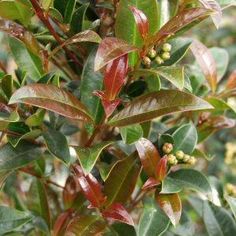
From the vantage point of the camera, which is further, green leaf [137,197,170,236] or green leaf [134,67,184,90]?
green leaf [137,197,170,236]

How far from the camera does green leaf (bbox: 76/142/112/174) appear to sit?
2.96 feet

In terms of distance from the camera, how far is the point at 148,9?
0.95m

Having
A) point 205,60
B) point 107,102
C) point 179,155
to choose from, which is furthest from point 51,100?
point 205,60

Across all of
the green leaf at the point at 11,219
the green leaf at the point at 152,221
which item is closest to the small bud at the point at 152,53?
the green leaf at the point at 152,221

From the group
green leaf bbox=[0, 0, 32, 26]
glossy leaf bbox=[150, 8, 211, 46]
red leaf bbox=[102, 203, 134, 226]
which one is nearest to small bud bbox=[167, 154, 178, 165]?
red leaf bbox=[102, 203, 134, 226]

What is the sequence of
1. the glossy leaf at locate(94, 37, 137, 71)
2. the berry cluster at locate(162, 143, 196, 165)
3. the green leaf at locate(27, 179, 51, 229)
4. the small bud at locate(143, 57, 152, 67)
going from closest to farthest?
the glossy leaf at locate(94, 37, 137, 71), the small bud at locate(143, 57, 152, 67), the berry cluster at locate(162, 143, 196, 165), the green leaf at locate(27, 179, 51, 229)

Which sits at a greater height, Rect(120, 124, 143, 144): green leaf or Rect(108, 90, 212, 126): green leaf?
Rect(108, 90, 212, 126): green leaf

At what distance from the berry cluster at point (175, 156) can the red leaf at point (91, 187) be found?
152 millimetres

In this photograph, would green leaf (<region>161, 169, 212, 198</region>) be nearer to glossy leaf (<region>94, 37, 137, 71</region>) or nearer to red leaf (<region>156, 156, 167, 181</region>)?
red leaf (<region>156, 156, 167, 181</region>)

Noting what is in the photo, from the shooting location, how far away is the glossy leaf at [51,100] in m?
0.84

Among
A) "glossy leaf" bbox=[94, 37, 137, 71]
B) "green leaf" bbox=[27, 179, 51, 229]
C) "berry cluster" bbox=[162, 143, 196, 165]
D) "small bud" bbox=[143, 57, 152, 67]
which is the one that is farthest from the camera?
"green leaf" bbox=[27, 179, 51, 229]

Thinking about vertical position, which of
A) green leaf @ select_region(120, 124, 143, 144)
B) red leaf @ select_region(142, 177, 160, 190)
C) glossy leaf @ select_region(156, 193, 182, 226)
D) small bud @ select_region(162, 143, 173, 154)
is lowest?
glossy leaf @ select_region(156, 193, 182, 226)

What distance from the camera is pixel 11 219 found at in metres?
1.08

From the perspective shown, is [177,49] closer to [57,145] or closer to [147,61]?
[147,61]
